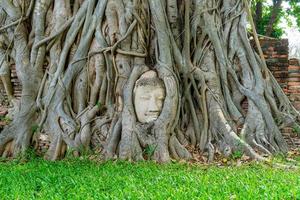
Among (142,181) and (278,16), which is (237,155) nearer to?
(142,181)

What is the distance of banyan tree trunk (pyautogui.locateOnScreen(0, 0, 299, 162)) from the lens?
203 inches

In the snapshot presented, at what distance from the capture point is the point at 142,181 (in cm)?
351

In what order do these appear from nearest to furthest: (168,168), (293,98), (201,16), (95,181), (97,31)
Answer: (95,181) → (168,168) → (97,31) → (201,16) → (293,98)

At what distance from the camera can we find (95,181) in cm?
356

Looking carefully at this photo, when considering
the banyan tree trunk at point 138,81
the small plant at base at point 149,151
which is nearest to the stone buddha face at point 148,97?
the banyan tree trunk at point 138,81

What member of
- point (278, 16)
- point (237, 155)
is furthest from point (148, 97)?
point (278, 16)

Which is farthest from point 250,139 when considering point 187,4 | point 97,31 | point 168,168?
point 97,31

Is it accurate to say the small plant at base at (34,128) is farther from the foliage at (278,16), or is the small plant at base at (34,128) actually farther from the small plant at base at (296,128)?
the foliage at (278,16)

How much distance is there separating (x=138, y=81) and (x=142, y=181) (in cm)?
197

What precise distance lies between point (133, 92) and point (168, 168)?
1283 millimetres

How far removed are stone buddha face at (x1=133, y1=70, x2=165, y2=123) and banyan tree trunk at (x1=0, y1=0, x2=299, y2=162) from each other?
0.01 m

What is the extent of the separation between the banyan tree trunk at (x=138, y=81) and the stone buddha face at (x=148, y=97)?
13mm

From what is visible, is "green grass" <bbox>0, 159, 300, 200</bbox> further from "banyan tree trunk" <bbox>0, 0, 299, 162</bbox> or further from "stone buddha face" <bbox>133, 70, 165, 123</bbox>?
"stone buddha face" <bbox>133, 70, 165, 123</bbox>

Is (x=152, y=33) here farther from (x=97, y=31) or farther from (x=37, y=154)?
(x=37, y=154)
